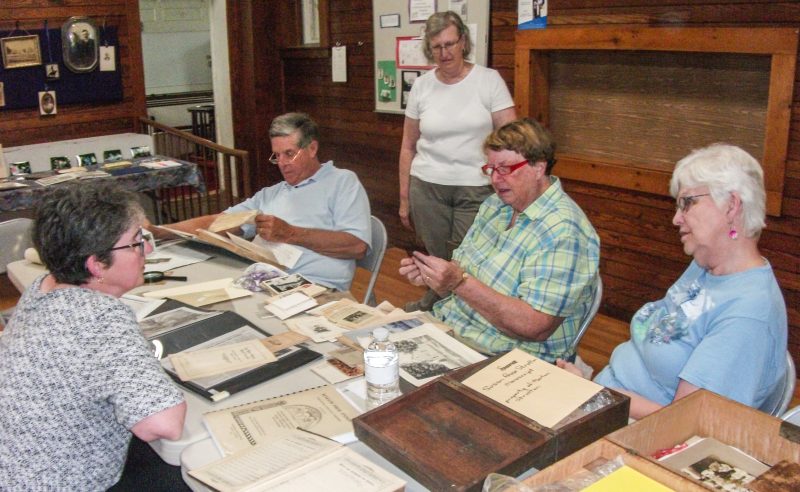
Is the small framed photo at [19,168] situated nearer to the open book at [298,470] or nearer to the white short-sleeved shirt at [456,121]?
the white short-sleeved shirt at [456,121]

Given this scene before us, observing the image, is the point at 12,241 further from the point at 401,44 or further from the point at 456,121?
the point at 401,44

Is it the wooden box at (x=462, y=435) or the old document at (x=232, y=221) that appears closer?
the wooden box at (x=462, y=435)

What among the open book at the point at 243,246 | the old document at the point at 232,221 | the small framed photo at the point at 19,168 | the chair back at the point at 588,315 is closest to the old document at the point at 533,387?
the chair back at the point at 588,315

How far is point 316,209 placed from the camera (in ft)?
9.83

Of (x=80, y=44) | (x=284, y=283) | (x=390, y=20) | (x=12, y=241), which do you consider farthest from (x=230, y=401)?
(x=80, y=44)

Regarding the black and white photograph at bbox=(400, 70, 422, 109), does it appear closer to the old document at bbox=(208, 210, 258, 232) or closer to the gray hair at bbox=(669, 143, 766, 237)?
the old document at bbox=(208, 210, 258, 232)

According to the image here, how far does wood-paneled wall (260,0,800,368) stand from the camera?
3.18m

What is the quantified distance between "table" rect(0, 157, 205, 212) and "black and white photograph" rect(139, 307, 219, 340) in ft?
7.85

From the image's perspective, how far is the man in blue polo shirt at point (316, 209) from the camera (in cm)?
287

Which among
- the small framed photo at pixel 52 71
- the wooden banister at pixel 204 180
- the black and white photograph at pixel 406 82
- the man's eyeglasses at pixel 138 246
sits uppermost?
the small framed photo at pixel 52 71

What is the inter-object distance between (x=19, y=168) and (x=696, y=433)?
4698 millimetres

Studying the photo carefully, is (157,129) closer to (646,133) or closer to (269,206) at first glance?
(269,206)

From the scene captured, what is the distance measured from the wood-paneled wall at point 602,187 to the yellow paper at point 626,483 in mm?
2477

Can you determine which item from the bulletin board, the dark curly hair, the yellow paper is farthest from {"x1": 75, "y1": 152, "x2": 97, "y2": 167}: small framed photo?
the yellow paper
